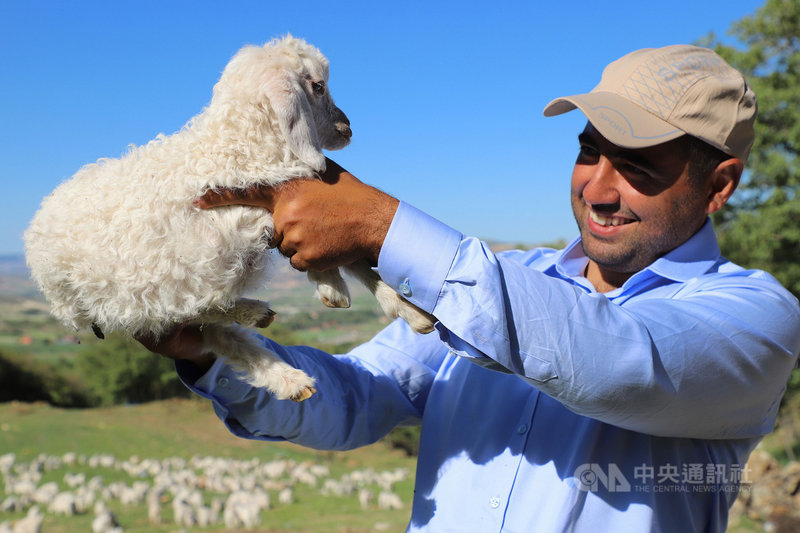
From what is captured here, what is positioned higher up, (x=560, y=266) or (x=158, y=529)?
(x=560, y=266)

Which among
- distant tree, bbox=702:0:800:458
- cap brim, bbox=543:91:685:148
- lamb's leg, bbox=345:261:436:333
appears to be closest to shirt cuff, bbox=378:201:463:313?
lamb's leg, bbox=345:261:436:333

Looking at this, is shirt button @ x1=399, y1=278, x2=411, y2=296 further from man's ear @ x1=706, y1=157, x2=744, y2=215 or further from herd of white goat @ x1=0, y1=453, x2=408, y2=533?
herd of white goat @ x1=0, y1=453, x2=408, y2=533

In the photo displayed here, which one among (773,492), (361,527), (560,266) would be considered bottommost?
(361,527)

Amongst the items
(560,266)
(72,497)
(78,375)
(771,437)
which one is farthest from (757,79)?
(78,375)

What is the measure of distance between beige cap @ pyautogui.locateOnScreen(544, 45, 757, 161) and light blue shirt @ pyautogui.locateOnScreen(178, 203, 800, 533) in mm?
460

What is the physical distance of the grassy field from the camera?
39.8ft

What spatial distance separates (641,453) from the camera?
2.12 meters

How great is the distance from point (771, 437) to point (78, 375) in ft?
107

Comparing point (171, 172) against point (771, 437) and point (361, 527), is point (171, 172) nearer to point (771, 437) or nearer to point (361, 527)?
point (361, 527)

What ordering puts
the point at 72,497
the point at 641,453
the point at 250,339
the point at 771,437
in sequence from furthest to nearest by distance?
the point at 771,437 < the point at 72,497 < the point at 250,339 < the point at 641,453

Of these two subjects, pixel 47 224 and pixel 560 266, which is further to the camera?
pixel 560 266

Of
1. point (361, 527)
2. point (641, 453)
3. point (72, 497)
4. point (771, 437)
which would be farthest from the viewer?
point (771, 437)

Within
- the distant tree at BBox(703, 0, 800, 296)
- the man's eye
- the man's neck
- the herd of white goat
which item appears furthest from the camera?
the distant tree at BBox(703, 0, 800, 296)

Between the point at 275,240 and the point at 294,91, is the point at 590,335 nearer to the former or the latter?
the point at 275,240
